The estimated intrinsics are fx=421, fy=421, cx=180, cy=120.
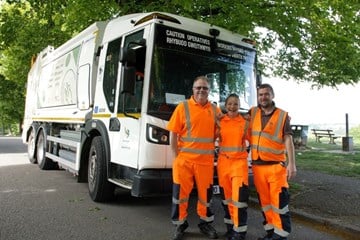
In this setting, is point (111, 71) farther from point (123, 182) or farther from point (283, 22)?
point (283, 22)

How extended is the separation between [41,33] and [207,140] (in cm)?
1292

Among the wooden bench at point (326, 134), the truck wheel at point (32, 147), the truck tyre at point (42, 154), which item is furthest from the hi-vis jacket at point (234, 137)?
the wooden bench at point (326, 134)

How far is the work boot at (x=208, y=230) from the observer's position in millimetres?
5164

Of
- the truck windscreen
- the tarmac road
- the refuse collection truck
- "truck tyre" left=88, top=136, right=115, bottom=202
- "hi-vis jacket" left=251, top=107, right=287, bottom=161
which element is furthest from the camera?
"truck tyre" left=88, top=136, right=115, bottom=202

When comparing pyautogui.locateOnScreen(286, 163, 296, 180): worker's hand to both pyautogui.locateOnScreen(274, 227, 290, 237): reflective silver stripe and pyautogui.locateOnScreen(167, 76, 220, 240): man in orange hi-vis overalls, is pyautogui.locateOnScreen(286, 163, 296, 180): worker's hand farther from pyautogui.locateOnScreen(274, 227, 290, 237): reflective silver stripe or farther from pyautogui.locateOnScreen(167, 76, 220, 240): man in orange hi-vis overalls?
pyautogui.locateOnScreen(167, 76, 220, 240): man in orange hi-vis overalls

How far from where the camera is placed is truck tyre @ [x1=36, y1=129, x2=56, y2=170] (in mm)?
10798

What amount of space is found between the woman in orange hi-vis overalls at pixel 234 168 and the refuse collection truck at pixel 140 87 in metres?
0.80

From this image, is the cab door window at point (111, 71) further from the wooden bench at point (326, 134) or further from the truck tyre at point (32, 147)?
the wooden bench at point (326, 134)

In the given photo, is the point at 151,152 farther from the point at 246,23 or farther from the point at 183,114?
the point at 246,23

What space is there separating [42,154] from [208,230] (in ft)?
23.3

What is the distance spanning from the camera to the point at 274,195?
4.73m

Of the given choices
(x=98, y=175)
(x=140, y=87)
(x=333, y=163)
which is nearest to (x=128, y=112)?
(x=140, y=87)

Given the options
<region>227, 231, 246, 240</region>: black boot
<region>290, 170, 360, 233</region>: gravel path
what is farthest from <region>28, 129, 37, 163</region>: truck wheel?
<region>227, 231, 246, 240</region>: black boot

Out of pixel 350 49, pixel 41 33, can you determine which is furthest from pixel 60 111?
pixel 41 33
